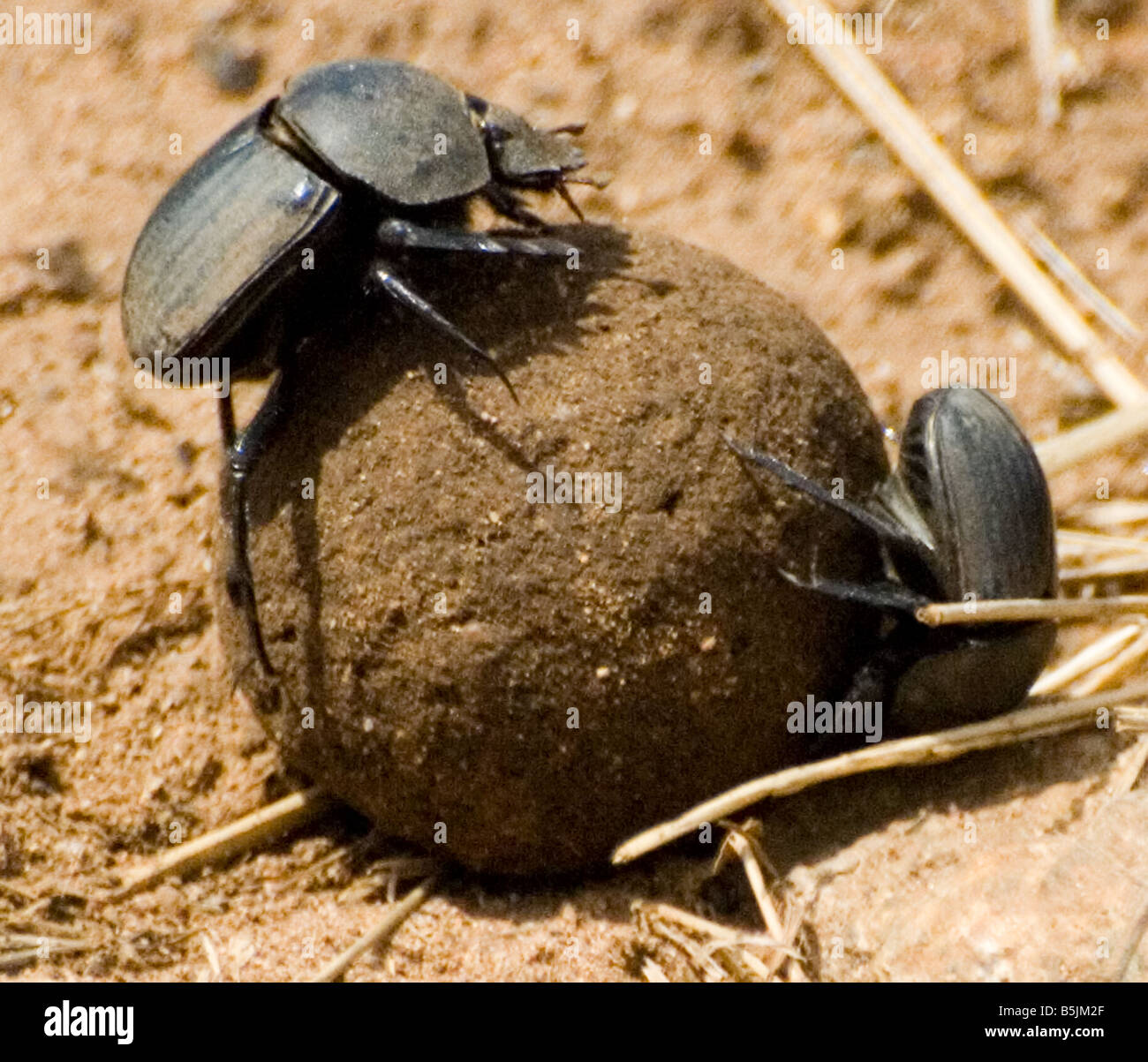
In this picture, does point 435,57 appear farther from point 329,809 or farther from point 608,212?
point 329,809

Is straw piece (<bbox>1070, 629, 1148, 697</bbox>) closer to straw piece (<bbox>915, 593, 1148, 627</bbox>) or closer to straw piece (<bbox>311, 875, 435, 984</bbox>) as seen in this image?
straw piece (<bbox>915, 593, 1148, 627</bbox>)

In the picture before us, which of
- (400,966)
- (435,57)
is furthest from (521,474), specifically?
(435,57)

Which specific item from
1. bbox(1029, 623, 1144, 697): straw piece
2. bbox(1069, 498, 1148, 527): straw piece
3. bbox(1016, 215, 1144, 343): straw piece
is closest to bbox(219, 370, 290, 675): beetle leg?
bbox(1029, 623, 1144, 697): straw piece

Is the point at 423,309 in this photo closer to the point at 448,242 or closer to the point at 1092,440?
the point at 448,242

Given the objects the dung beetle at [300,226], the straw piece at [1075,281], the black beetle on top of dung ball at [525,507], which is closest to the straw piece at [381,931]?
the black beetle on top of dung ball at [525,507]

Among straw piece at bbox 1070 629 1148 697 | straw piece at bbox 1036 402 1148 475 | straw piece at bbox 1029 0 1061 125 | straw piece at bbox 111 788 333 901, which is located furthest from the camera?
straw piece at bbox 1029 0 1061 125

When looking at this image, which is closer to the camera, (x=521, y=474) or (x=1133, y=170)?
(x=521, y=474)

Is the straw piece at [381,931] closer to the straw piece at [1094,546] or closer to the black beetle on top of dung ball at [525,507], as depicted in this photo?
the black beetle on top of dung ball at [525,507]
